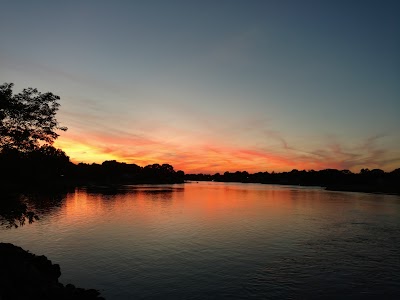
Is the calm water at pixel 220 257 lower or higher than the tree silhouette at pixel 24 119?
lower

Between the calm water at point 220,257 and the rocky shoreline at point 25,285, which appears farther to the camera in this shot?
the calm water at point 220,257

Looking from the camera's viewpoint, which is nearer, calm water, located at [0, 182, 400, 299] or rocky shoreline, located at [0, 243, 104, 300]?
rocky shoreline, located at [0, 243, 104, 300]

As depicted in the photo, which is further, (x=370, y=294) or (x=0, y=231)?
(x=0, y=231)

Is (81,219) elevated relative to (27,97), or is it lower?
lower

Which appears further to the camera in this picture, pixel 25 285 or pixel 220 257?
pixel 220 257

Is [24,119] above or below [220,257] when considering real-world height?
above

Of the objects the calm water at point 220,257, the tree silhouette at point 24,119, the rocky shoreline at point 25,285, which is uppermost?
the tree silhouette at point 24,119

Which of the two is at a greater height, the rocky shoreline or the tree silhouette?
the tree silhouette

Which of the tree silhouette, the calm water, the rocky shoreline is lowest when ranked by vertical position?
the calm water

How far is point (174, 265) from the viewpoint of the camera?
34.1 m

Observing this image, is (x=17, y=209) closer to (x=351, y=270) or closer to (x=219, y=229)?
(x=351, y=270)

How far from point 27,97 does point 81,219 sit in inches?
1849

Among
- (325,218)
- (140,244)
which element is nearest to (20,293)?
(140,244)

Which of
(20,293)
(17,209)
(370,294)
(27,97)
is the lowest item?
(370,294)
